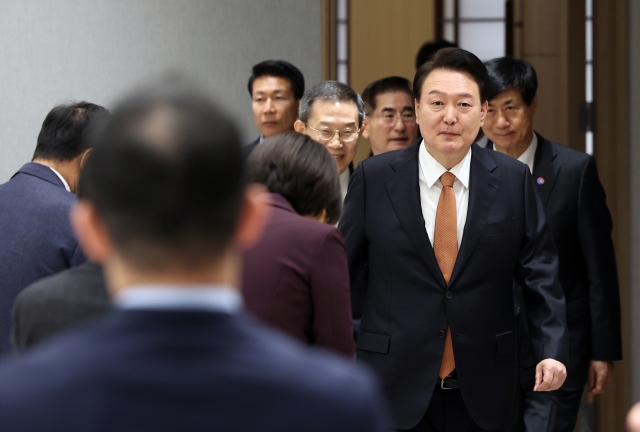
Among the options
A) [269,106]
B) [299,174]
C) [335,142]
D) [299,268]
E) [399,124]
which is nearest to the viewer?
[299,268]

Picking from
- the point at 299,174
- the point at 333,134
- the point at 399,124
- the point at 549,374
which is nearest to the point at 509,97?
the point at 399,124

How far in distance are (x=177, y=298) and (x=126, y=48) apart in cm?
408

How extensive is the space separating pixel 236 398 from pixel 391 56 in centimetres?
432

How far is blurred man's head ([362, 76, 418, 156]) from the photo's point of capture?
13.3 ft

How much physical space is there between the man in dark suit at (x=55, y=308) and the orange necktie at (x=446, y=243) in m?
1.33

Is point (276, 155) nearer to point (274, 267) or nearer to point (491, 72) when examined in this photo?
point (274, 267)

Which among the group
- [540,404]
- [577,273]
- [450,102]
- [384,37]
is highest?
[384,37]

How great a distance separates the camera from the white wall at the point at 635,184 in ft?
15.2

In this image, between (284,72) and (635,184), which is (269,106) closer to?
(284,72)

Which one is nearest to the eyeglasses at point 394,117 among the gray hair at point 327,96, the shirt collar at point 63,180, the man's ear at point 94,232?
the gray hair at point 327,96

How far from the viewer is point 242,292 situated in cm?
202

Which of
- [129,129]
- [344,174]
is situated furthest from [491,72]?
[129,129]

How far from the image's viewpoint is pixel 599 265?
3.76 metres

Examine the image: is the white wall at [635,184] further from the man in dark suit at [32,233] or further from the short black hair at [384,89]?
the man in dark suit at [32,233]
